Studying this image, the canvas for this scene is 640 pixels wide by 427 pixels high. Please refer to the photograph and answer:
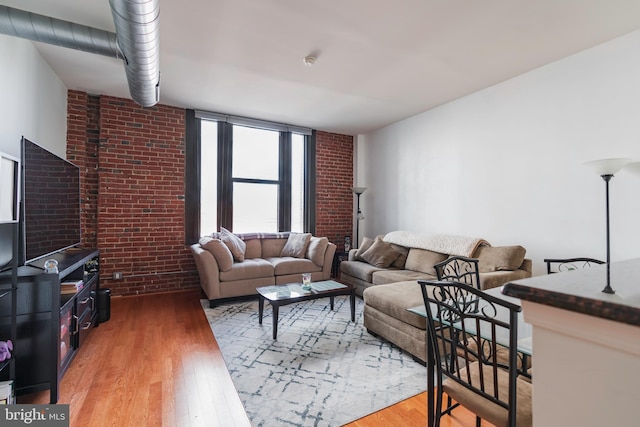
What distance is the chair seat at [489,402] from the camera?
3.66ft

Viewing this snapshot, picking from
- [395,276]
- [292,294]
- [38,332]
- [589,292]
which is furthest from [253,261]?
[589,292]

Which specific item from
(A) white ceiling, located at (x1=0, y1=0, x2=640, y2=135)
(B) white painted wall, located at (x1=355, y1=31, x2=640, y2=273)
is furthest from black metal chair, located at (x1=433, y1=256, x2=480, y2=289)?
(A) white ceiling, located at (x1=0, y1=0, x2=640, y2=135)

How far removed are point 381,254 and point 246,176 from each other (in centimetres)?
249

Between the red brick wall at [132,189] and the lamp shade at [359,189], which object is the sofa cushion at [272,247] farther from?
the lamp shade at [359,189]

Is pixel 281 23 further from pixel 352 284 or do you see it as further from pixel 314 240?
pixel 352 284

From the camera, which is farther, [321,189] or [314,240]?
[321,189]

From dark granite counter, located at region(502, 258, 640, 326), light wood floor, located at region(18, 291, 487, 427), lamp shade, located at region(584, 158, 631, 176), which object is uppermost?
lamp shade, located at region(584, 158, 631, 176)

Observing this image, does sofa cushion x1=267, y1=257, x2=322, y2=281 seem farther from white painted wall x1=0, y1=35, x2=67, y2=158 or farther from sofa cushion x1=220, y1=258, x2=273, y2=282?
white painted wall x1=0, y1=35, x2=67, y2=158

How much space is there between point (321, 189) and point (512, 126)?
307 cm

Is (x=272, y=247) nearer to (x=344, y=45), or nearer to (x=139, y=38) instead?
(x=344, y=45)

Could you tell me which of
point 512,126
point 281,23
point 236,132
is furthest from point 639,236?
point 236,132

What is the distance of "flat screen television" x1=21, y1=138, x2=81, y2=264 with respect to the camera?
1.95 meters

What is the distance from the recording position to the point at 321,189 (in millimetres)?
5445

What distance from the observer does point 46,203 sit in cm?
226
